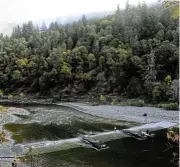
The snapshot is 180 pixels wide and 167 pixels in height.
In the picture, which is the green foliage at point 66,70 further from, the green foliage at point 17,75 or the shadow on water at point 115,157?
the shadow on water at point 115,157

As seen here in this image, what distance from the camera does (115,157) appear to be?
31438mm

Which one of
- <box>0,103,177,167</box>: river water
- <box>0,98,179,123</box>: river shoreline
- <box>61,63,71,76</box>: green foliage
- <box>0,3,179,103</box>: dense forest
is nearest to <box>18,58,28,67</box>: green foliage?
<box>0,3,179,103</box>: dense forest

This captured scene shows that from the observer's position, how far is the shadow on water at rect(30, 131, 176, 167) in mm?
29391

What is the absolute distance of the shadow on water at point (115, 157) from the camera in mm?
29391

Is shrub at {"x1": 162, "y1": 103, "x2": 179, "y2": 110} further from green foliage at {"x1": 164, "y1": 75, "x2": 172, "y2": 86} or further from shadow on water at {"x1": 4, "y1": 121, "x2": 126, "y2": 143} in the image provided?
shadow on water at {"x1": 4, "y1": 121, "x2": 126, "y2": 143}

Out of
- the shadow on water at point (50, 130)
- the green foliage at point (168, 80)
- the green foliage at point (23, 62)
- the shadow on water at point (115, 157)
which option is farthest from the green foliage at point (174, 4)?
the green foliage at point (23, 62)

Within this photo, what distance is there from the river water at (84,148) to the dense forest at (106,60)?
1087 inches

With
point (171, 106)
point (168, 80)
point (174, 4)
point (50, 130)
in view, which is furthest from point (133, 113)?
point (174, 4)

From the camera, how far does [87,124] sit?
51031mm

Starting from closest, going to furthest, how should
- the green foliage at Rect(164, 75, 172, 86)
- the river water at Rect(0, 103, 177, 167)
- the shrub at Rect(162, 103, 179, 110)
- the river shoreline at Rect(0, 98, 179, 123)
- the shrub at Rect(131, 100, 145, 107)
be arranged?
the river water at Rect(0, 103, 177, 167)
the river shoreline at Rect(0, 98, 179, 123)
the shrub at Rect(162, 103, 179, 110)
the shrub at Rect(131, 100, 145, 107)
the green foliage at Rect(164, 75, 172, 86)

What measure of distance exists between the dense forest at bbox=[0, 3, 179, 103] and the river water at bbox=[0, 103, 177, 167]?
27.6 m

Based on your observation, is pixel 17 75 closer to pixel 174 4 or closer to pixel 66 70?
pixel 66 70

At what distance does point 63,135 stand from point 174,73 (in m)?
45.6

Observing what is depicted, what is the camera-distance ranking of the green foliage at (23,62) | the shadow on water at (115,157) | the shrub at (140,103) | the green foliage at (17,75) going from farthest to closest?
1. the green foliage at (23,62)
2. the green foliage at (17,75)
3. the shrub at (140,103)
4. the shadow on water at (115,157)
